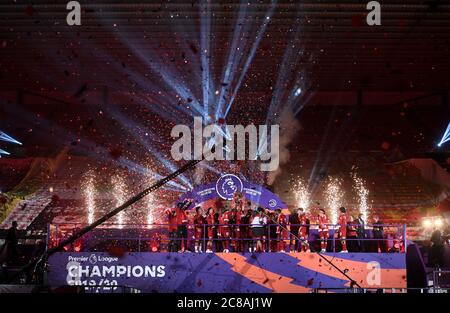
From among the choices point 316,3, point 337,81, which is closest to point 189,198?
point 316,3

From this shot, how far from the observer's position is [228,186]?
1669 centimetres

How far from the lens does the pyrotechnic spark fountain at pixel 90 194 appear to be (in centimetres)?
2031

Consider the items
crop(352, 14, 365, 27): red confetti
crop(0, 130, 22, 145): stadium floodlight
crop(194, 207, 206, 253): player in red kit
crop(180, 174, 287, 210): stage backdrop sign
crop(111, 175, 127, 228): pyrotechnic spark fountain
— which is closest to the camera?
crop(194, 207, 206, 253): player in red kit

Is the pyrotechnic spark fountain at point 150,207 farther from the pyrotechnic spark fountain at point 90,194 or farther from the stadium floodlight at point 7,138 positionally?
the stadium floodlight at point 7,138

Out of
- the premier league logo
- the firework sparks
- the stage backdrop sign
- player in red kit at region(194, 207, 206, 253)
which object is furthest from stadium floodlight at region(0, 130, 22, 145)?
the firework sparks

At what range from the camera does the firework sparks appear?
20.6 metres

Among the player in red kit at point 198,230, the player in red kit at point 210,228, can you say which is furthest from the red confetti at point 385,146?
the player in red kit at point 198,230

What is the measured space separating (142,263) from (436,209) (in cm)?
1077

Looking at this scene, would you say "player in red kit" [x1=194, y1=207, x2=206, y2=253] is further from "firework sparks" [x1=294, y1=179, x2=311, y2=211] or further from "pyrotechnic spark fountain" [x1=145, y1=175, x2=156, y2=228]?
"firework sparks" [x1=294, y1=179, x2=311, y2=211]

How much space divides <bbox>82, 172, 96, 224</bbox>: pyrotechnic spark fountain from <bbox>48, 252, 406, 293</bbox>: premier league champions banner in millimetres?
7004

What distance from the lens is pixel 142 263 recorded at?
13234 millimetres

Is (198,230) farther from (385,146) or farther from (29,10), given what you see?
(385,146)
